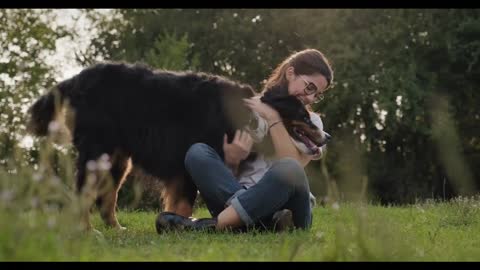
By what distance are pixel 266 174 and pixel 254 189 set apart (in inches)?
4.2

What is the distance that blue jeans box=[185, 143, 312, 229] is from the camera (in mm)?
4043

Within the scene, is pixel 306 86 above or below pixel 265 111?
above

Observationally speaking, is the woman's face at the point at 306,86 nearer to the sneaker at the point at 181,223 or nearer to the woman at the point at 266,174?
the woman at the point at 266,174

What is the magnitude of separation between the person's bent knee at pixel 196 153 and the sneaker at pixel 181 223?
339mm

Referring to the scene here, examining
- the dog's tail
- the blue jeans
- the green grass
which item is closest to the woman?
the blue jeans

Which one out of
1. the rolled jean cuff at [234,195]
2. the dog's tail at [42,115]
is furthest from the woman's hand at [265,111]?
the dog's tail at [42,115]

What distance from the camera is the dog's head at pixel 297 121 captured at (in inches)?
171

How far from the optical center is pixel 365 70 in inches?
702

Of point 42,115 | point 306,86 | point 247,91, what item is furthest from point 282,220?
point 42,115

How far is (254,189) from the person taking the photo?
405 centimetres

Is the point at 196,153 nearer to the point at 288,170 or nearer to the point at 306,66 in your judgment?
the point at 288,170

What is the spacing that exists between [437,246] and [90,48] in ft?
60.6

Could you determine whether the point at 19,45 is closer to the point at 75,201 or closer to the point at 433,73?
the point at 433,73

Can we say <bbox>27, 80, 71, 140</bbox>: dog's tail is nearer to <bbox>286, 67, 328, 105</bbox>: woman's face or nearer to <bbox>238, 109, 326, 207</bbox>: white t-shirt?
<bbox>238, 109, 326, 207</bbox>: white t-shirt
